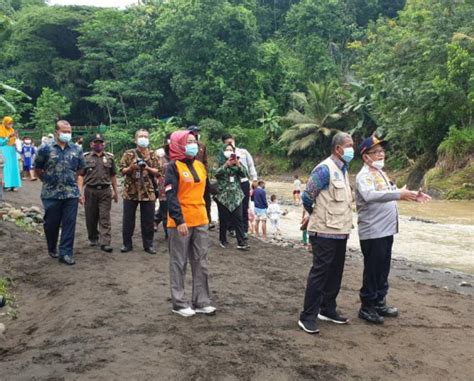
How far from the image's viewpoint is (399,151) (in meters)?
28.2

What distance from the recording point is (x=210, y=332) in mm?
4578

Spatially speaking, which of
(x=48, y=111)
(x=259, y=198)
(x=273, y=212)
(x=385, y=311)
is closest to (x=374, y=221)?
(x=385, y=311)

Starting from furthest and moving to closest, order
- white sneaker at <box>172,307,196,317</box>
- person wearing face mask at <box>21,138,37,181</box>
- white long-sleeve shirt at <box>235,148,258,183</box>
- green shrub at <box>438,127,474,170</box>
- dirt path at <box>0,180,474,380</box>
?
1. green shrub at <box>438,127,474,170</box>
2. person wearing face mask at <box>21,138,37,181</box>
3. white long-sleeve shirt at <box>235,148,258,183</box>
4. white sneaker at <box>172,307,196,317</box>
5. dirt path at <box>0,180,474,380</box>

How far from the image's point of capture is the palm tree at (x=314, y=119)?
103ft

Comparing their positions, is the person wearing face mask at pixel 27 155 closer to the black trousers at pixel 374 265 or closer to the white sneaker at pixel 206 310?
the white sneaker at pixel 206 310

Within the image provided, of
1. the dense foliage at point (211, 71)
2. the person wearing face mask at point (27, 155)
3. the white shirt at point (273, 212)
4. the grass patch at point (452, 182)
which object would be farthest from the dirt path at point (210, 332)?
the dense foliage at point (211, 71)

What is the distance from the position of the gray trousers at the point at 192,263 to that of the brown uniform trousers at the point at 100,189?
10.3 ft

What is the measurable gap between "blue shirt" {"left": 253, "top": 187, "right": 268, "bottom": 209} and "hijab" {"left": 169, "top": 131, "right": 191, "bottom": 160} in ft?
23.3

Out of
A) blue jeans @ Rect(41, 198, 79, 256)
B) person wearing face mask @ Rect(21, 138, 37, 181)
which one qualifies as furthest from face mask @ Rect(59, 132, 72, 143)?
person wearing face mask @ Rect(21, 138, 37, 181)

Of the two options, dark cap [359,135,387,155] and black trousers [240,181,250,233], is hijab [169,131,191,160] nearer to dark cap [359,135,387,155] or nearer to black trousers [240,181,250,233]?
dark cap [359,135,387,155]

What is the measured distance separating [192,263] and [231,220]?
3.70 m

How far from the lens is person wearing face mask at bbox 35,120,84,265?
6.81m

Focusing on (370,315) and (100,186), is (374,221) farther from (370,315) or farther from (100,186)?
(100,186)

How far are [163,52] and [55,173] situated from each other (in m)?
31.7
